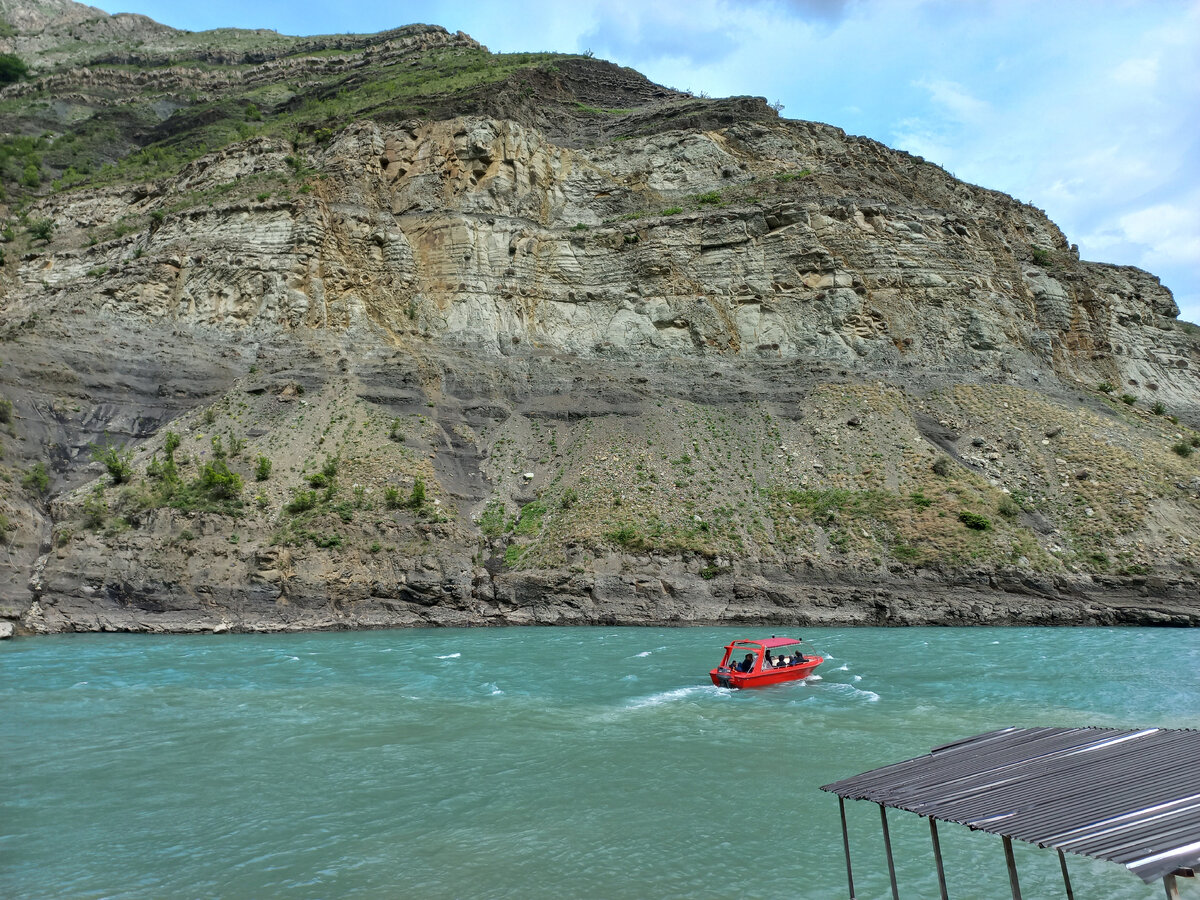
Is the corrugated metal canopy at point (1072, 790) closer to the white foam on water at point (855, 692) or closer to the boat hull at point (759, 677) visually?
the white foam on water at point (855, 692)

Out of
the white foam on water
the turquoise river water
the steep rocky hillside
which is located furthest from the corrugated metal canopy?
the steep rocky hillside

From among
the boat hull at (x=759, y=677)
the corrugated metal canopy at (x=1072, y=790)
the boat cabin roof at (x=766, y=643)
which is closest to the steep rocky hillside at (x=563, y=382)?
the boat cabin roof at (x=766, y=643)

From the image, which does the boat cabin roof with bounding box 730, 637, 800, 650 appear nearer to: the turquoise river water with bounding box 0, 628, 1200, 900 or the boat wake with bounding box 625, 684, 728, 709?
the turquoise river water with bounding box 0, 628, 1200, 900

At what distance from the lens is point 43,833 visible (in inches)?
493

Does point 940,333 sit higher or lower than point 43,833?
higher

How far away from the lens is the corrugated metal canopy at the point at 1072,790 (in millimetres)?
5758

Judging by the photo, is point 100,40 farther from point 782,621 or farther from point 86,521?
point 782,621

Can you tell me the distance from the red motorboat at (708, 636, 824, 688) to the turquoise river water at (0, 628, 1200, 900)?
20.5 inches

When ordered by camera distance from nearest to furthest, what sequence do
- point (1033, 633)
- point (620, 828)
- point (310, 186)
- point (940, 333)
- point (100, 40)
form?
point (620, 828) → point (1033, 633) → point (940, 333) → point (310, 186) → point (100, 40)

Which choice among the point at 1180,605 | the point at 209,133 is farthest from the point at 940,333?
the point at 209,133

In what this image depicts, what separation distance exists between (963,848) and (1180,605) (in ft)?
96.7

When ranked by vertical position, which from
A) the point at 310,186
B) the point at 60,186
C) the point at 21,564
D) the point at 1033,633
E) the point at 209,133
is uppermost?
the point at 209,133

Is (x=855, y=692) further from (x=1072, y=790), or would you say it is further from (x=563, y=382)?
(x=563, y=382)

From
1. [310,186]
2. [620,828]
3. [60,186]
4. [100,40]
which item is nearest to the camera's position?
[620,828]
